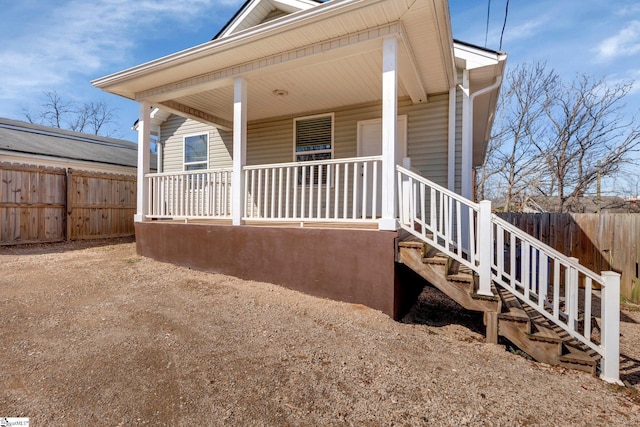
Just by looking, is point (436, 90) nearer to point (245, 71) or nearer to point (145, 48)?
point (245, 71)

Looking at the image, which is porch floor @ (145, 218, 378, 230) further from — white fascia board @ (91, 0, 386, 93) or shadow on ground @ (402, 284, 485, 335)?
white fascia board @ (91, 0, 386, 93)

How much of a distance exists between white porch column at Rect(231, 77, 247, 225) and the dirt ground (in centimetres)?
140

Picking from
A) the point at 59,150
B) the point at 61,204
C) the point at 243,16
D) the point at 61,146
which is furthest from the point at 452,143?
the point at 61,146

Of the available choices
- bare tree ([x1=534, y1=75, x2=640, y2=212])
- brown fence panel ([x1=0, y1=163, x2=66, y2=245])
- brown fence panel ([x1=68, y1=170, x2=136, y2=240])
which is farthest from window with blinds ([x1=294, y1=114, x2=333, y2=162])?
bare tree ([x1=534, y1=75, x2=640, y2=212])

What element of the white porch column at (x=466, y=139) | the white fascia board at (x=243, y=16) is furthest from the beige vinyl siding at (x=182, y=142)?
the white porch column at (x=466, y=139)

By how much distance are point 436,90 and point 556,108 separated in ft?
39.6

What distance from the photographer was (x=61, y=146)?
35.6 feet

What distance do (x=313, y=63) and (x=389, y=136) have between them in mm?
1726

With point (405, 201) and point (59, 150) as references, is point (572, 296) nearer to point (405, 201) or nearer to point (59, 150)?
point (405, 201)

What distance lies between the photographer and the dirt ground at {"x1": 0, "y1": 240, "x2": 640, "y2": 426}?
1.93 m

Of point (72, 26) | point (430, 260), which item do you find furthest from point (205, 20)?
point (430, 260)

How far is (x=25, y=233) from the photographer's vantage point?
7.09 metres

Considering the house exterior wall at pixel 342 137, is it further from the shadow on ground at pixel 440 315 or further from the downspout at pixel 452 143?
the shadow on ground at pixel 440 315

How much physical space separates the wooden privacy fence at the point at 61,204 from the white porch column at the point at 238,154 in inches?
217
